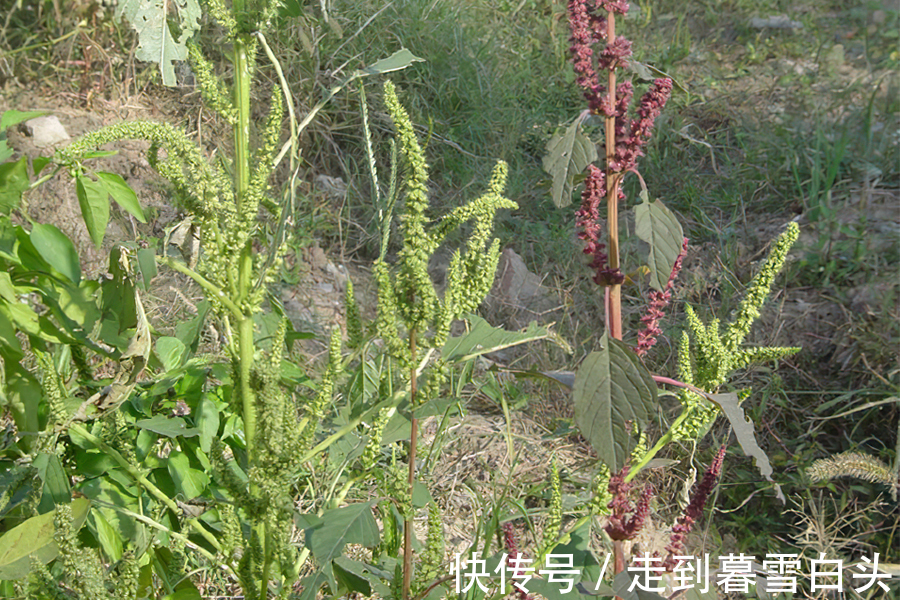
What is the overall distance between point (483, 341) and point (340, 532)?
0.93ft

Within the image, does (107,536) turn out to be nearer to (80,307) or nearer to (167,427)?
(167,427)

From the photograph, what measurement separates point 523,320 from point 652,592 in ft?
5.57

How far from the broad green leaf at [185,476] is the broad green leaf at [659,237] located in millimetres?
782

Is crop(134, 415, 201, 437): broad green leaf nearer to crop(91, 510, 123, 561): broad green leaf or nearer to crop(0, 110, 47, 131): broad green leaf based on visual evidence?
crop(91, 510, 123, 561): broad green leaf

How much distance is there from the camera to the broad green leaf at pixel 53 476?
0.96 meters

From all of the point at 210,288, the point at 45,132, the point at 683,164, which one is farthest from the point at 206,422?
the point at 683,164

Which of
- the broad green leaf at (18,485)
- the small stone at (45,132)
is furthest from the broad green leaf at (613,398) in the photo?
the small stone at (45,132)

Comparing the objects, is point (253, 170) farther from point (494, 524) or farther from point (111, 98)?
point (111, 98)

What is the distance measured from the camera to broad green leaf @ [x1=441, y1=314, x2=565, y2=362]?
888 millimetres

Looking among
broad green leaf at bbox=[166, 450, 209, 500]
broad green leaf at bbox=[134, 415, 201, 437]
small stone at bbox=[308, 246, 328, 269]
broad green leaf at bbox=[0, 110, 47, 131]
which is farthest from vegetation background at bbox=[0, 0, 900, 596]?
broad green leaf at bbox=[0, 110, 47, 131]

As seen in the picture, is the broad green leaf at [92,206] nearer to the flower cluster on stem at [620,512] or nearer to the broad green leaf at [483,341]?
the broad green leaf at [483,341]

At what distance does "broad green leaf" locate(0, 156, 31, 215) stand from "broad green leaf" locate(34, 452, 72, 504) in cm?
33

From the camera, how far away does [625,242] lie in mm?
2688

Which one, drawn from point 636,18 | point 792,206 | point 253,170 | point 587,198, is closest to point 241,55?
point 253,170
